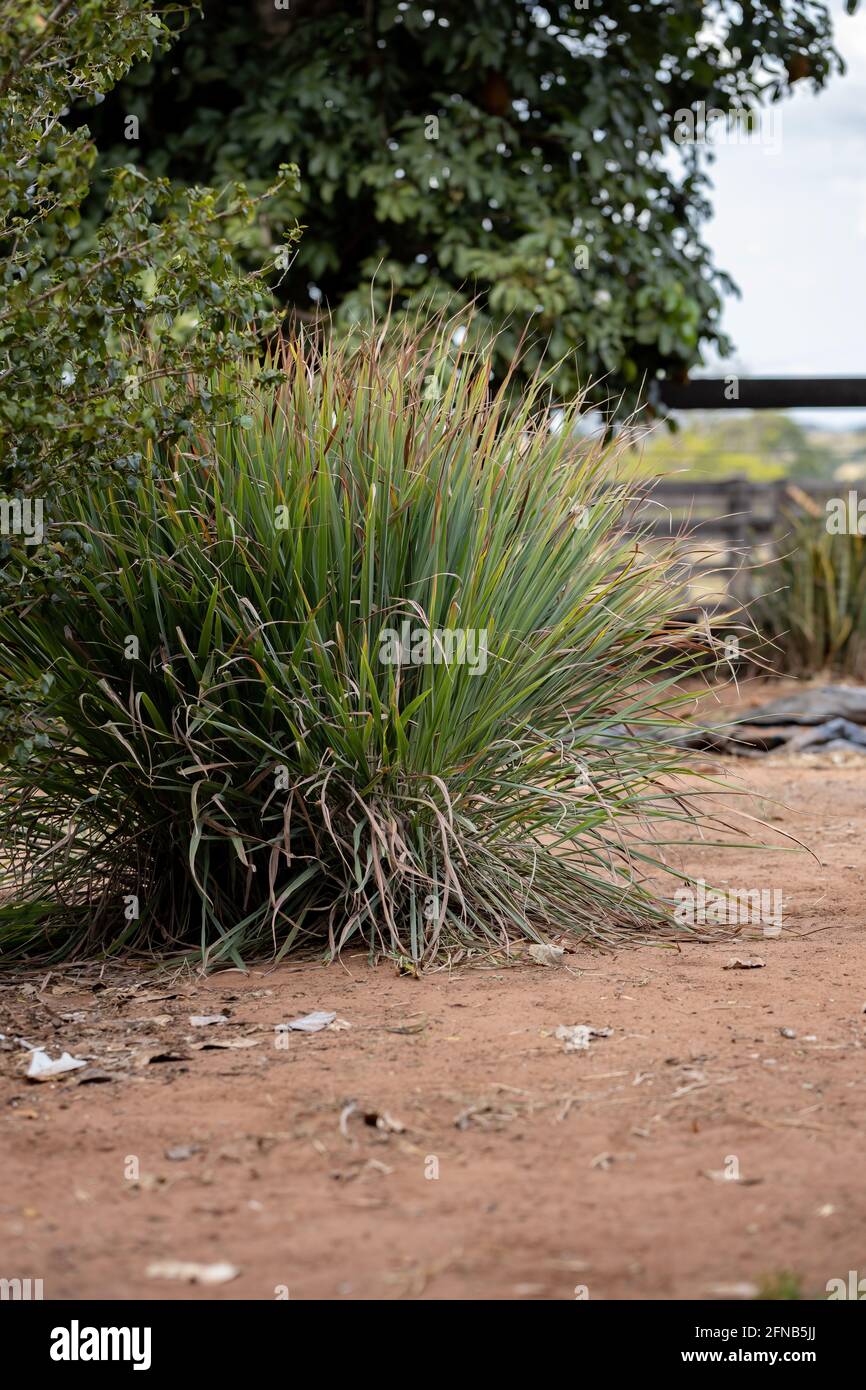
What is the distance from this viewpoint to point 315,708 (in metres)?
3.47

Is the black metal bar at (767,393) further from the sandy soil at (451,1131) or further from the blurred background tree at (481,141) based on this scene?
the sandy soil at (451,1131)

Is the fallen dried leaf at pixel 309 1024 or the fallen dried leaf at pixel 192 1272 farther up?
the fallen dried leaf at pixel 192 1272

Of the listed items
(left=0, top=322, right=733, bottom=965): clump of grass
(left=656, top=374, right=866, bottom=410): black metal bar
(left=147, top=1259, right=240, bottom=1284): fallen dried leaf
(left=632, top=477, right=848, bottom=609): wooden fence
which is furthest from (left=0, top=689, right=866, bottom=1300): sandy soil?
(left=656, top=374, right=866, bottom=410): black metal bar

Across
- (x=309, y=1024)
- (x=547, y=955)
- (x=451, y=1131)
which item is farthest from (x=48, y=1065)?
(x=547, y=955)

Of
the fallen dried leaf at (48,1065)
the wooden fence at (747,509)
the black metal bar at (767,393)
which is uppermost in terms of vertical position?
the black metal bar at (767,393)

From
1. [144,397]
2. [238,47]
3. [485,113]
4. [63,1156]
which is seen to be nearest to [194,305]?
[144,397]

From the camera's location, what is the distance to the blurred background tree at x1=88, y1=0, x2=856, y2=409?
797 cm

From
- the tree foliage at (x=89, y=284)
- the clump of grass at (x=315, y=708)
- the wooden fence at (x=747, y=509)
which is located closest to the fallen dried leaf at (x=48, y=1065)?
the clump of grass at (x=315, y=708)

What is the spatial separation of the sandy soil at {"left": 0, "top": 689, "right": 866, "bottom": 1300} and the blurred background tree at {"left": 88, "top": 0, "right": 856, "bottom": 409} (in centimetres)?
524

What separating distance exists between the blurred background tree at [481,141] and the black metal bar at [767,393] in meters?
0.80

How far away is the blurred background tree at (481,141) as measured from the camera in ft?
26.2

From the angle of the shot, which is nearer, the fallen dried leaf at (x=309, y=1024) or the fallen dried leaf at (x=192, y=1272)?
the fallen dried leaf at (x=192, y=1272)

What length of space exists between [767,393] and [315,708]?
26.0 feet

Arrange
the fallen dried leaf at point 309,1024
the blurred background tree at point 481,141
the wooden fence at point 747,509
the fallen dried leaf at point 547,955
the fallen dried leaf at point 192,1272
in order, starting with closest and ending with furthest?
1. the fallen dried leaf at point 192,1272
2. the fallen dried leaf at point 309,1024
3. the fallen dried leaf at point 547,955
4. the blurred background tree at point 481,141
5. the wooden fence at point 747,509
